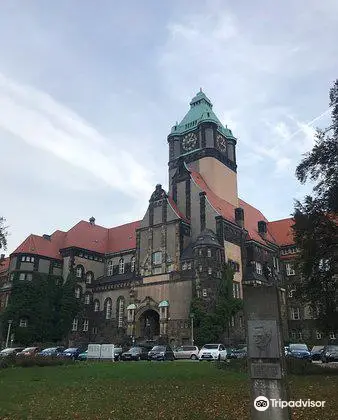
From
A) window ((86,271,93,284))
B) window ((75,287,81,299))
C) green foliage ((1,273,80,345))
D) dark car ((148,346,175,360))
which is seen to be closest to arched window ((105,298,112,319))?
green foliage ((1,273,80,345))

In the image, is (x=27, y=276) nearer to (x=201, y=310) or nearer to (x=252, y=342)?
(x=201, y=310)

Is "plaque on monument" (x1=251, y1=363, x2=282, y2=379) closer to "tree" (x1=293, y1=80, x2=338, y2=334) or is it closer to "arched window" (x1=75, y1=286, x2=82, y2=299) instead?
"tree" (x1=293, y1=80, x2=338, y2=334)

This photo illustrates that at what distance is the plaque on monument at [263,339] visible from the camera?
31.0 feet

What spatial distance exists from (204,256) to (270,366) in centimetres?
4493

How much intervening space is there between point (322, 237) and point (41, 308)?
150 feet

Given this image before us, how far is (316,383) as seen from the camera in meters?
18.9

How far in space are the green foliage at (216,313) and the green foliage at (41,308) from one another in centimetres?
2120

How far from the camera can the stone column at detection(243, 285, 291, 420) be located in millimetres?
8969

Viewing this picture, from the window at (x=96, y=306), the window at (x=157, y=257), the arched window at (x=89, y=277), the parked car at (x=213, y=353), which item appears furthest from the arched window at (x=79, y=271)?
the parked car at (x=213, y=353)

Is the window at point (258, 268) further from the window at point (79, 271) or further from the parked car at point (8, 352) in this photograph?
the parked car at point (8, 352)

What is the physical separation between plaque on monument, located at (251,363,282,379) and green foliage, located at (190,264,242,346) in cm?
4187

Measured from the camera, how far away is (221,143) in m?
72.9

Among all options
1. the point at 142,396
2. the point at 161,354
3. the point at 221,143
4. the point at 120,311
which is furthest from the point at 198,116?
the point at 142,396

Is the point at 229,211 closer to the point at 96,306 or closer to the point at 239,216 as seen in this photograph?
the point at 239,216
